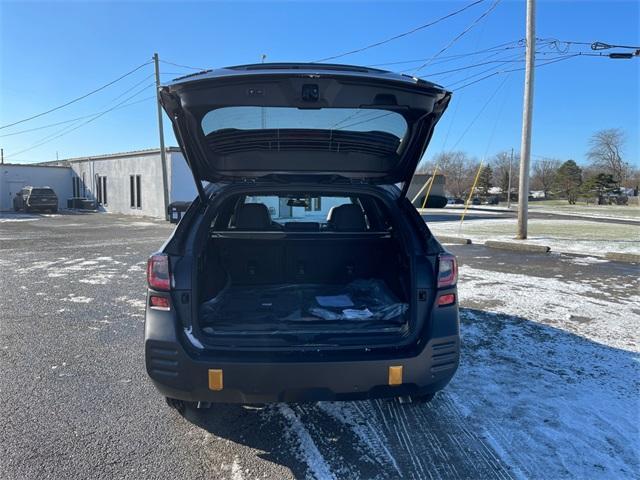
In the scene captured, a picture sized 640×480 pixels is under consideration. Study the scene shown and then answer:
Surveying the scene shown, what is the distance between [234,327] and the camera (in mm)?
2590

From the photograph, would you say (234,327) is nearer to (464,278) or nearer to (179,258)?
(179,258)

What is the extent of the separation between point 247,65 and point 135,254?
8.84m

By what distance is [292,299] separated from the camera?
11.3 ft

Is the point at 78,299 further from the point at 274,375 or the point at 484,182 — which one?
the point at 484,182

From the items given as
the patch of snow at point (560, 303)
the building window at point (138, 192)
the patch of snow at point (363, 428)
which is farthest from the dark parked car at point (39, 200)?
the patch of snow at point (363, 428)

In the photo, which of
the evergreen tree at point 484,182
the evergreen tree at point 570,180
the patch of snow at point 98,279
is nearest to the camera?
the patch of snow at point 98,279

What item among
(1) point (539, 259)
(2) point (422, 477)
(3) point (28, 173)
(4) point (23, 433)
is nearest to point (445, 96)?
(2) point (422, 477)

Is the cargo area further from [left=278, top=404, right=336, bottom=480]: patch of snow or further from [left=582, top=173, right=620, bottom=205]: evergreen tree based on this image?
[left=582, top=173, right=620, bottom=205]: evergreen tree

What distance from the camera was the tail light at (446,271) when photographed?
2529 mm

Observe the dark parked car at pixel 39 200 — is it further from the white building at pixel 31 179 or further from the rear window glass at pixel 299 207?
the rear window glass at pixel 299 207

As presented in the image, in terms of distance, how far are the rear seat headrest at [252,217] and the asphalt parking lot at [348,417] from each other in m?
1.50

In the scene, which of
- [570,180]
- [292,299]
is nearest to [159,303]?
[292,299]

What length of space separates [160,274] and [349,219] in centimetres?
188

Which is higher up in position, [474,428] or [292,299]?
[292,299]
